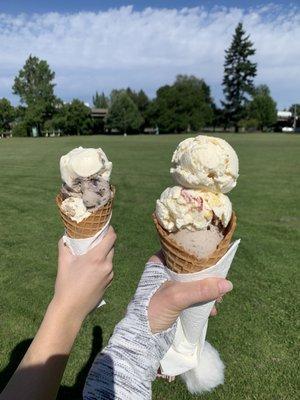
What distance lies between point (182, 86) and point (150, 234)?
267ft

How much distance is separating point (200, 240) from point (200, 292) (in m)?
0.36

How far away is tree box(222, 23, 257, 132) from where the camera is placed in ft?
266

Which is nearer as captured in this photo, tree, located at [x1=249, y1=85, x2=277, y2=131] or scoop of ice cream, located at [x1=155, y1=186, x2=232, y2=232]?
scoop of ice cream, located at [x1=155, y1=186, x2=232, y2=232]

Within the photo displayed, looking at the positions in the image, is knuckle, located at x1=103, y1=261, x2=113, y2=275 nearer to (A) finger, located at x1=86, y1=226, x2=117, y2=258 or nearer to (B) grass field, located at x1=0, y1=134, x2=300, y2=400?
(A) finger, located at x1=86, y1=226, x2=117, y2=258

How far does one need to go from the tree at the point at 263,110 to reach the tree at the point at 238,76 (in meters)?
2.82

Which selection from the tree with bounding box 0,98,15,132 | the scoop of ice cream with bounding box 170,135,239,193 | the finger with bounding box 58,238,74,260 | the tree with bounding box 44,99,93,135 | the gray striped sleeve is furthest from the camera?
the tree with bounding box 44,99,93,135

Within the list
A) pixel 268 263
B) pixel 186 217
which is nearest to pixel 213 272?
pixel 186 217

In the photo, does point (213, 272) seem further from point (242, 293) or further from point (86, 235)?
point (242, 293)

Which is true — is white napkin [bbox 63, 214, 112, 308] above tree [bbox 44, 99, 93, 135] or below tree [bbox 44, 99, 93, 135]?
above

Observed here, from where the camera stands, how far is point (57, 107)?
2990 inches

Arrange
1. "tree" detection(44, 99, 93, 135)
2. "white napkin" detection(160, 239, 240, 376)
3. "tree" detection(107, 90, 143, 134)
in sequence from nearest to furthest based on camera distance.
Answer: "white napkin" detection(160, 239, 240, 376), "tree" detection(44, 99, 93, 135), "tree" detection(107, 90, 143, 134)

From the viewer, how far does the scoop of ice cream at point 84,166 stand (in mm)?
2611

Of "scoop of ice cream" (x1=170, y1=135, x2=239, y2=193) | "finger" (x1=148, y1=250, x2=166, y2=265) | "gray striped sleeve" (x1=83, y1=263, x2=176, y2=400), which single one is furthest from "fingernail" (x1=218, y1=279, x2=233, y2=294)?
"scoop of ice cream" (x1=170, y1=135, x2=239, y2=193)

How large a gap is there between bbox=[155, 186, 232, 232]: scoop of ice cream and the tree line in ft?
239
